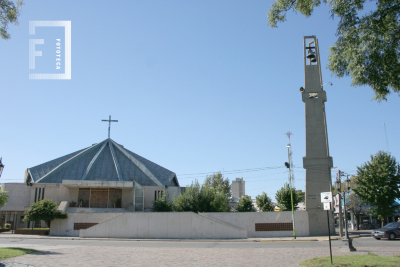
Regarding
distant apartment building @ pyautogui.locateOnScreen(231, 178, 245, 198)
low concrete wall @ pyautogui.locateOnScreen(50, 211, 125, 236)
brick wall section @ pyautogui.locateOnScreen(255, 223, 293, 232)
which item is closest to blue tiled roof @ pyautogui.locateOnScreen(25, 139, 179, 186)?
low concrete wall @ pyautogui.locateOnScreen(50, 211, 125, 236)

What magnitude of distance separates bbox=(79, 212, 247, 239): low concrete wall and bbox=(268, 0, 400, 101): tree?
20912mm

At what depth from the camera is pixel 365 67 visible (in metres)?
12.3

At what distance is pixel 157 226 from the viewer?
30797 mm

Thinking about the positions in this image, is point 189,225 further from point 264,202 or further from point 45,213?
point 45,213

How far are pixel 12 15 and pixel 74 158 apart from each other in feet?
131

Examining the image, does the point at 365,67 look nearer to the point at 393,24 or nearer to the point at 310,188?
the point at 393,24

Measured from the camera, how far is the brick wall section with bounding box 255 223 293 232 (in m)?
32.0

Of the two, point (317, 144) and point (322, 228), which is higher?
point (317, 144)

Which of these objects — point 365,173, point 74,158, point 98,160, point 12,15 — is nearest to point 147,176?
point 98,160

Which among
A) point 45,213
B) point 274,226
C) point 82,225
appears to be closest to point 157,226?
point 82,225

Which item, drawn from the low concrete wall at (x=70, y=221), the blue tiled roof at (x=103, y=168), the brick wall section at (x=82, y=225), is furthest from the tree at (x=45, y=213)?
the blue tiled roof at (x=103, y=168)

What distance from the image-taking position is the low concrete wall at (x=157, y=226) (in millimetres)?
30250

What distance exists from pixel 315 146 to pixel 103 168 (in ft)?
101

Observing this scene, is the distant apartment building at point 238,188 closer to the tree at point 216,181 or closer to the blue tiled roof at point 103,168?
the tree at point 216,181
